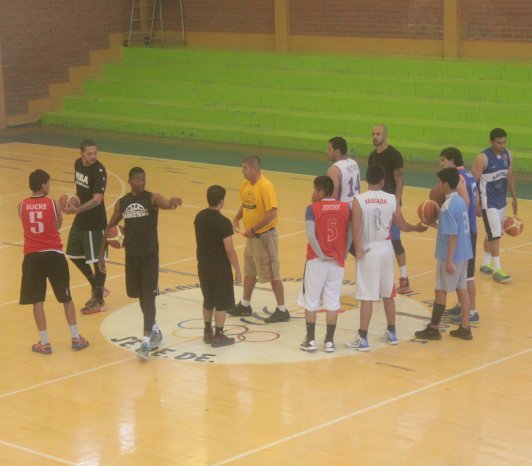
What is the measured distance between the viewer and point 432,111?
22.8m

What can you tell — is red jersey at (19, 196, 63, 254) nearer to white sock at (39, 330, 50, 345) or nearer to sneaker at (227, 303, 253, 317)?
white sock at (39, 330, 50, 345)

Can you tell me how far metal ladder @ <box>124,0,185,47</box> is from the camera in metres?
30.7

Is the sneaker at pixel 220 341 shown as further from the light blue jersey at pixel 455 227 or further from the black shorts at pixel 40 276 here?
the light blue jersey at pixel 455 227

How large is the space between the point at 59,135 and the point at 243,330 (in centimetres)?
1731

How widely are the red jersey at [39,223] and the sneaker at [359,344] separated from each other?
3.19 metres

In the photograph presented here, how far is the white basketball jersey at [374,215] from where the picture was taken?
32.4 ft

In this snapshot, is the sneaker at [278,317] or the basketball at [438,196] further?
the sneaker at [278,317]

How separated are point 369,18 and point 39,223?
702 inches

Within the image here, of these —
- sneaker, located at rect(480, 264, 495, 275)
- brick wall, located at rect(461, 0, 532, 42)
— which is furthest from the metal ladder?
sneaker, located at rect(480, 264, 495, 275)

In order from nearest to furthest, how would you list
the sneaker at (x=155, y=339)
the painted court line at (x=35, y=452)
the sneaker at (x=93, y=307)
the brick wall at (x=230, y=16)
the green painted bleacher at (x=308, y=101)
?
the painted court line at (x=35, y=452) < the sneaker at (x=155, y=339) < the sneaker at (x=93, y=307) < the green painted bleacher at (x=308, y=101) < the brick wall at (x=230, y=16)

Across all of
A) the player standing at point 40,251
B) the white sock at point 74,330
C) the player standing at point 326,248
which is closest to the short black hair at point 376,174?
the player standing at point 326,248

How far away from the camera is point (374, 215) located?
9.90m

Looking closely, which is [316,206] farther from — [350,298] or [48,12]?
[48,12]

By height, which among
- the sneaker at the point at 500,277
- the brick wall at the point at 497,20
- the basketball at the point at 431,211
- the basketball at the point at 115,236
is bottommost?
the sneaker at the point at 500,277
